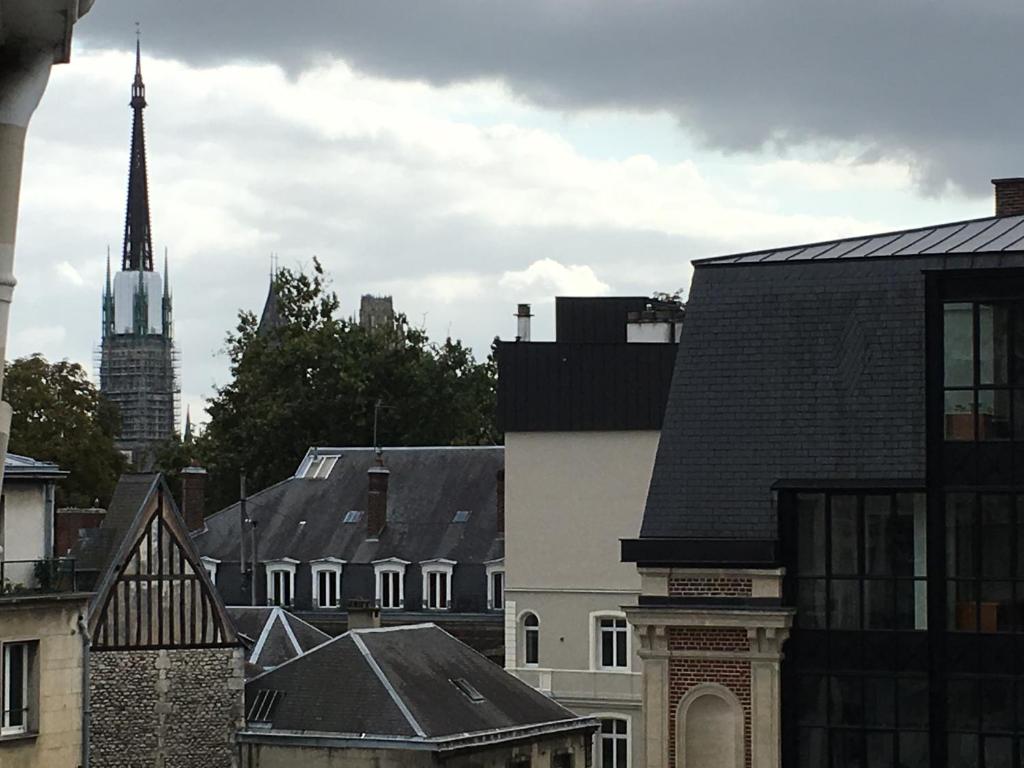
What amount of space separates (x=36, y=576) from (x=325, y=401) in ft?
137

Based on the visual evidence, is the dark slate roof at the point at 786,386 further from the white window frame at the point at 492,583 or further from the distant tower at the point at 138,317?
the distant tower at the point at 138,317

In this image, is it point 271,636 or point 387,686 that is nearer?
point 387,686

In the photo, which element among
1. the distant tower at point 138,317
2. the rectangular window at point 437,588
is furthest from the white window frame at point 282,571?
the distant tower at point 138,317

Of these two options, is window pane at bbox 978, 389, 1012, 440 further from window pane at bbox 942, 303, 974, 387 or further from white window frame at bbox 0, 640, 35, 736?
white window frame at bbox 0, 640, 35, 736

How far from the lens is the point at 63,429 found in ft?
236

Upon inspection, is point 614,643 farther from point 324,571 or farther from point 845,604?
point 845,604

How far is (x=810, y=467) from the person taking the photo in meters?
22.4

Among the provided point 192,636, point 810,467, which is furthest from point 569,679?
point 810,467

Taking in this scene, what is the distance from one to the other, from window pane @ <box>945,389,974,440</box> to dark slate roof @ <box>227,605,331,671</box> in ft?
60.9

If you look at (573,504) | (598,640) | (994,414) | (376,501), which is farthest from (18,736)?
(376,501)

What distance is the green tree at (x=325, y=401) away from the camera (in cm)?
7000

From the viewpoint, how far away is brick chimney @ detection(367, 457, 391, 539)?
53.0 m

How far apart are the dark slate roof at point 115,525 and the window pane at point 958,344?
1515cm

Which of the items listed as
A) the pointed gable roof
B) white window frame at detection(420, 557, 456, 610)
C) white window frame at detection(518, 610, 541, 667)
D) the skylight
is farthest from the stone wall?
white window frame at detection(420, 557, 456, 610)
